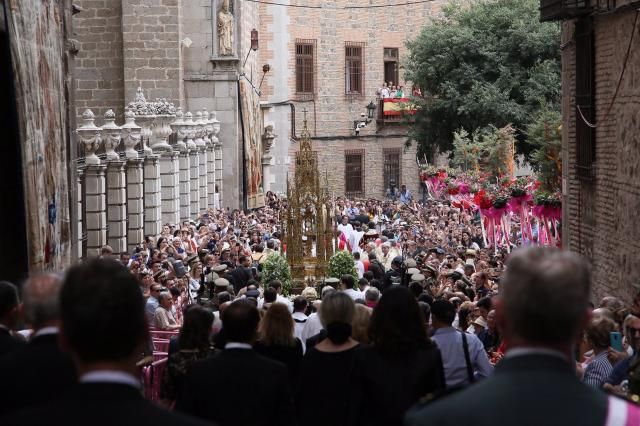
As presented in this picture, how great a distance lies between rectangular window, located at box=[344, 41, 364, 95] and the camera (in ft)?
195

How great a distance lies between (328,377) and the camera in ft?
25.6

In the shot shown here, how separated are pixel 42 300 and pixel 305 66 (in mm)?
52285

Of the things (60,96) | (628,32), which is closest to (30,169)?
(60,96)

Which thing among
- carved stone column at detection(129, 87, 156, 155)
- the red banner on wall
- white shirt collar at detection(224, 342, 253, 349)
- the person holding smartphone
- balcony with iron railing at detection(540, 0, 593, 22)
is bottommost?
the person holding smartphone

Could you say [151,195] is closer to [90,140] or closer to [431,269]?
[90,140]

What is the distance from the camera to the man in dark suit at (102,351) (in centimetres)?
376

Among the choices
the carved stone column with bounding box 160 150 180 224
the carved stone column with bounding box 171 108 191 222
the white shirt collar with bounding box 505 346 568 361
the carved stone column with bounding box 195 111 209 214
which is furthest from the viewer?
the carved stone column with bounding box 195 111 209 214

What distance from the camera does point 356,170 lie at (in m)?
59.4

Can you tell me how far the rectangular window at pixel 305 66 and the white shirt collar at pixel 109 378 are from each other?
176 feet

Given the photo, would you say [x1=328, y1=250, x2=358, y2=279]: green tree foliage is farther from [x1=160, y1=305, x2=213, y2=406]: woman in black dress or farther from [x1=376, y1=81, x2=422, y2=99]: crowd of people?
[x1=376, y1=81, x2=422, y2=99]: crowd of people

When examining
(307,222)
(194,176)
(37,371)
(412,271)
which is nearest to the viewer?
(37,371)

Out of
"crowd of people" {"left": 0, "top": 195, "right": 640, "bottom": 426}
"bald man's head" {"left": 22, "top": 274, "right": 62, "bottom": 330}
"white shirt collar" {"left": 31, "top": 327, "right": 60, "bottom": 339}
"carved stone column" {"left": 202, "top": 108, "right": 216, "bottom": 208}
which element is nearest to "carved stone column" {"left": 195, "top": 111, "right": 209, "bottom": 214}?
"carved stone column" {"left": 202, "top": 108, "right": 216, "bottom": 208}

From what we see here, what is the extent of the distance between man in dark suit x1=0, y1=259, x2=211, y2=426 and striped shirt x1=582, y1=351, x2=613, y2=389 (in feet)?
17.2

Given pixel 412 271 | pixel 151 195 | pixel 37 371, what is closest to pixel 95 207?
pixel 151 195
